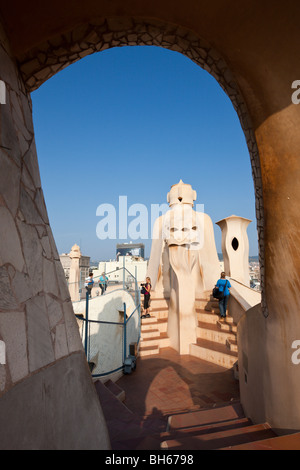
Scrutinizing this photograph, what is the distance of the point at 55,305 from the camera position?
1.92m

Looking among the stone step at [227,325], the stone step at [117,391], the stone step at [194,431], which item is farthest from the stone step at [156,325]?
the stone step at [194,431]

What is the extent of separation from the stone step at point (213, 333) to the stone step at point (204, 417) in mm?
3117

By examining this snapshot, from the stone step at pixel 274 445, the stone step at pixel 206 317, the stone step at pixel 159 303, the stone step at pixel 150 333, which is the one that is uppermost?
the stone step at pixel 274 445

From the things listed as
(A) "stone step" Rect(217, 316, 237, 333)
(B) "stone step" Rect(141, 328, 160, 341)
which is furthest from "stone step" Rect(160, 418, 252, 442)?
(B) "stone step" Rect(141, 328, 160, 341)

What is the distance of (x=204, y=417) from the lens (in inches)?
112

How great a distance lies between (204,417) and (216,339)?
3982mm

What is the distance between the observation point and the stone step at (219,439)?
1833 mm

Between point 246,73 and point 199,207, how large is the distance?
917 cm

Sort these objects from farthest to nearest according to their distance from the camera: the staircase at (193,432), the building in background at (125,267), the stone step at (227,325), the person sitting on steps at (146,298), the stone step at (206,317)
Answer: the building in background at (125,267)
the person sitting on steps at (146,298)
the stone step at (206,317)
the stone step at (227,325)
the staircase at (193,432)

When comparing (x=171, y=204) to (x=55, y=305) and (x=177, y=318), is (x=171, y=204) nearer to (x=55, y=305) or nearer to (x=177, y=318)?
(x=177, y=318)

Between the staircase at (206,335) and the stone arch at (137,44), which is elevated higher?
the stone arch at (137,44)

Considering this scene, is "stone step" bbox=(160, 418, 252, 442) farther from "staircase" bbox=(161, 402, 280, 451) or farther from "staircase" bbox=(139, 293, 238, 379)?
"staircase" bbox=(139, 293, 238, 379)

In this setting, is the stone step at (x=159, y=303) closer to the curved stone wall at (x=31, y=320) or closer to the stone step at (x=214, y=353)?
the stone step at (x=214, y=353)
